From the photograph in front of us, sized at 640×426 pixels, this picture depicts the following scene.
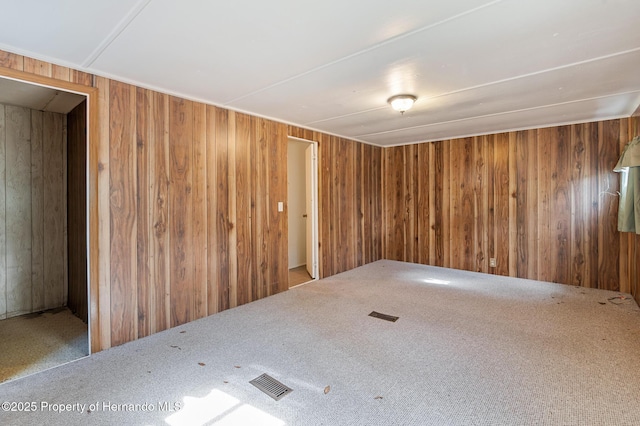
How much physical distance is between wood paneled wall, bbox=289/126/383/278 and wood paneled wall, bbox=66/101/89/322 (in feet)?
8.08

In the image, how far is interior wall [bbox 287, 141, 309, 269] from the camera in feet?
19.4

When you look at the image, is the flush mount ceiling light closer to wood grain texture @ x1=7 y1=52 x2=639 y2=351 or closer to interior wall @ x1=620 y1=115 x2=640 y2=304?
wood grain texture @ x1=7 y1=52 x2=639 y2=351

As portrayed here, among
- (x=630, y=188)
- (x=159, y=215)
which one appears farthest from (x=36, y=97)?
(x=630, y=188)

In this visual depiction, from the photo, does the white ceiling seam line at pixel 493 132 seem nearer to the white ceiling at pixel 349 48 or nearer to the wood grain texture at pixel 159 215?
the white ceiling at pixel 349 48

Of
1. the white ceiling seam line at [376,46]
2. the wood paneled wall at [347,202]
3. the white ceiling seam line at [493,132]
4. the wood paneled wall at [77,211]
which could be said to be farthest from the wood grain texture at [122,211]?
the white ceiling seam line at [493,132]

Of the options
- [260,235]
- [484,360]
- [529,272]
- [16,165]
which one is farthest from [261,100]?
[529,272]

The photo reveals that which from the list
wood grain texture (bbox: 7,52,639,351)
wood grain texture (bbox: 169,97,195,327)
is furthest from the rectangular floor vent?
wood grain texture (bbox: 169,97,195,327)

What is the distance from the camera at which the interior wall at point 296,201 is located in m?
5.90

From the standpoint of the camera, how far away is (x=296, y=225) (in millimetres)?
6074

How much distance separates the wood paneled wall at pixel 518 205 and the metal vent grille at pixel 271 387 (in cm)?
437

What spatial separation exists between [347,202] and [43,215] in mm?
4214

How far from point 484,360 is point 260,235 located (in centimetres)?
276

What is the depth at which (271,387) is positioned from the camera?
2.12 m

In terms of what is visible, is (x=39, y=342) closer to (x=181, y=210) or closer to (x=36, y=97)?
(x=181, y=210)
